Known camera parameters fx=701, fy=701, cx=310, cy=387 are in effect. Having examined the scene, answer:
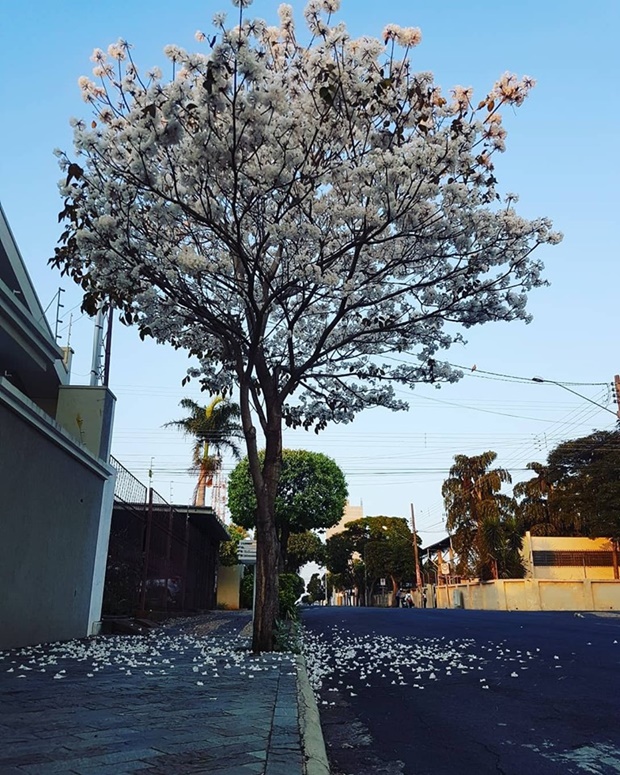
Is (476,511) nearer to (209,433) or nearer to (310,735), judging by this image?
(209,433)

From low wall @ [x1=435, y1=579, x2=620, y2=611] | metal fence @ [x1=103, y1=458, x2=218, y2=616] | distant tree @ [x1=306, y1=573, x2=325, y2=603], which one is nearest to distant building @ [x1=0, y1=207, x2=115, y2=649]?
metal fence @ [x1=103, y1=458, x2=218, y2=616]

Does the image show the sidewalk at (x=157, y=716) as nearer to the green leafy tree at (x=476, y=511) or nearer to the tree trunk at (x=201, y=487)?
the tree trunk at (x=201, y=487)

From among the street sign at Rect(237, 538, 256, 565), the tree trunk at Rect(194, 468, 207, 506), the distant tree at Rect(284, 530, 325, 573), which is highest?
the tree trunk at Rect(194, 468, 207, 506)

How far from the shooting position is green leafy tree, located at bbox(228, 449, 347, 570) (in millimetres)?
32562

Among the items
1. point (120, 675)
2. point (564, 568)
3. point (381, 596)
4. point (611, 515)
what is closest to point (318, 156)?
point (120, 675)

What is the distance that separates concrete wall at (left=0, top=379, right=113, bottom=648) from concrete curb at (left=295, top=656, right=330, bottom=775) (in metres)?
4.55

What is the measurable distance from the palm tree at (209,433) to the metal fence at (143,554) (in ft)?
Answer: 48.5

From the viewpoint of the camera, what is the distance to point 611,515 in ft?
116

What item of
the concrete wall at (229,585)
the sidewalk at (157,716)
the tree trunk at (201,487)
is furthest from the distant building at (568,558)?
the sidewalk at (157,716)

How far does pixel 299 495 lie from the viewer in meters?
32.6

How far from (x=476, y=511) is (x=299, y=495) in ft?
50.6

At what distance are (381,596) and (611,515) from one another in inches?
1540

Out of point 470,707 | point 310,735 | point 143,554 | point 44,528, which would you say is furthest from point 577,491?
point 310,735

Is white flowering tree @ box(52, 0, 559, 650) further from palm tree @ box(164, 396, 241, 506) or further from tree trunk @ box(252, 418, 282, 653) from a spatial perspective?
palm tree @ box(164, 396, 241, 506)
